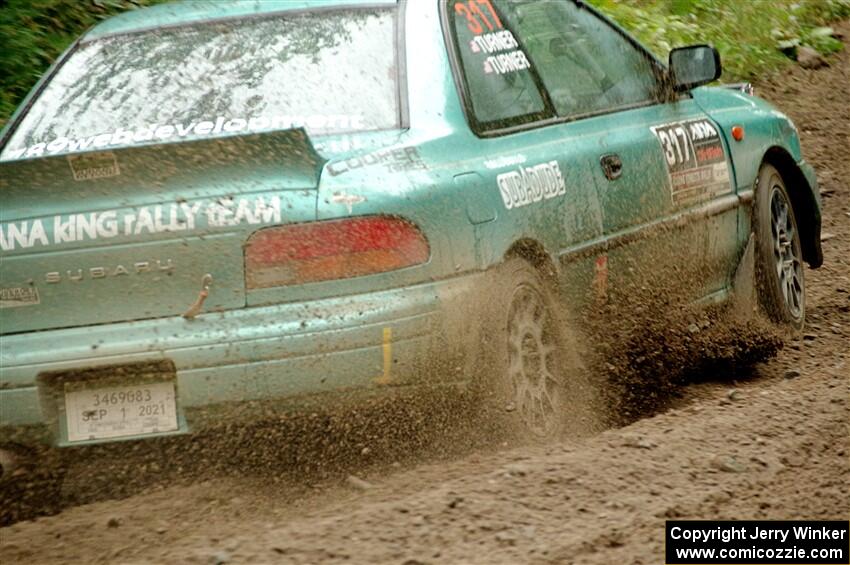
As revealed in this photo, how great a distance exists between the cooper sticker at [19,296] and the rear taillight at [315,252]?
65 cm

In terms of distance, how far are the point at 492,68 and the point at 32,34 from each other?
391cm

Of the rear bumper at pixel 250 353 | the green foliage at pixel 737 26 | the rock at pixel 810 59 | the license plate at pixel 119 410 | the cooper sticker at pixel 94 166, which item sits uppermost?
the cooper sticker at pixel 94 166

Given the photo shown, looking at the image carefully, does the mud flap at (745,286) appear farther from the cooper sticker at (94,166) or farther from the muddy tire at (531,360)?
the cooper sticker at (94,166)

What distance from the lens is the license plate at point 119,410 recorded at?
4680 mm

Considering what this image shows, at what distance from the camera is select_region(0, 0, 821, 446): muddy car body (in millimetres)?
Result: 4660

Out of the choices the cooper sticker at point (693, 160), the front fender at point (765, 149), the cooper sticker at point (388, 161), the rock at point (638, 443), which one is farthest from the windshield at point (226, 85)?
the front fender at point (765, 149)

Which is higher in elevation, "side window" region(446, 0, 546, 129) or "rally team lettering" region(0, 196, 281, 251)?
"side window" region(446, 0, 546, 129)

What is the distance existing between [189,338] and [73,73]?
5.08 ft

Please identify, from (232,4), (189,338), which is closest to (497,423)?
(189,338)

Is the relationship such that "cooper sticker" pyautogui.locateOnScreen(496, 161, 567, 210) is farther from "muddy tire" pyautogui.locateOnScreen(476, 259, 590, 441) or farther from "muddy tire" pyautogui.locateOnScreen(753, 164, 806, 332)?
"muddy tire" pyautogui.locateOnScreen(753, 164, 806, 332)

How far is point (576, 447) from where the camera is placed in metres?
5.05

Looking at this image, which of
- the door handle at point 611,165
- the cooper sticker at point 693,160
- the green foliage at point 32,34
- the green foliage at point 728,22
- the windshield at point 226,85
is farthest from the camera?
the green foliage at point 728,22

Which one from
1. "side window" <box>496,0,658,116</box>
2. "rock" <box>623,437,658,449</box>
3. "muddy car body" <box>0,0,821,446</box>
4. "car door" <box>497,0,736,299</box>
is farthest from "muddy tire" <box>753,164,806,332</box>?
"rock" <box>623,437,658,449</box>

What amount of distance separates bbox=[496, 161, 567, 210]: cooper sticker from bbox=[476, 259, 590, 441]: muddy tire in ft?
A: 0.68
